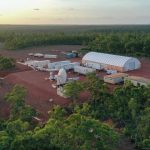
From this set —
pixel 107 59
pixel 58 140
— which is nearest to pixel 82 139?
pixel 58 140

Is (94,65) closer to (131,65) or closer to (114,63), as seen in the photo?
(114,63)

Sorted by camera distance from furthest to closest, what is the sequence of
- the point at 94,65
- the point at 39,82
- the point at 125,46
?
1. the point at 125,46
2. the point at 94,65
3. the point at 39,82

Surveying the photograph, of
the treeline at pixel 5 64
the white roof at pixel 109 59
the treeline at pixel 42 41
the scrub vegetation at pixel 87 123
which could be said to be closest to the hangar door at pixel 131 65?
the white roof at pixel 109 59

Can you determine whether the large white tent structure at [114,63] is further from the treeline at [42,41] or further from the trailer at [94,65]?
the treeline at [42,41]

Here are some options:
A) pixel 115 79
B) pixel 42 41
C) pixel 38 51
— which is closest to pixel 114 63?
pixel 115 79

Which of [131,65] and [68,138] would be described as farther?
[131,65]

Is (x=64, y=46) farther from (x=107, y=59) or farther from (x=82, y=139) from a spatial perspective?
(x=82, y=139)
